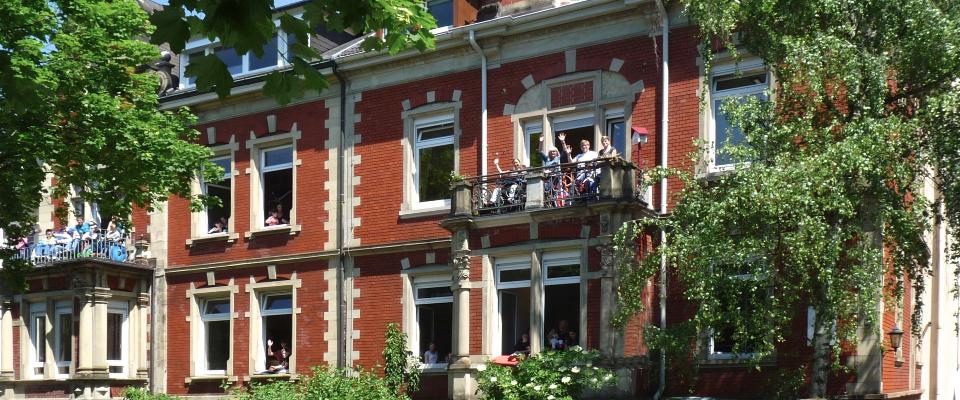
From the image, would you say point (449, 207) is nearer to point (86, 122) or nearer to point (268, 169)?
point (268, 169)

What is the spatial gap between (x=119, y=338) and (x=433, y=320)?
8.81m

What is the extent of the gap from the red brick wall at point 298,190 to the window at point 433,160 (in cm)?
236

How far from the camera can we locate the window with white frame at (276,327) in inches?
1010

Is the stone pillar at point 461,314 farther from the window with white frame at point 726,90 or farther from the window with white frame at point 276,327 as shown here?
the window with white frame at point 276,327

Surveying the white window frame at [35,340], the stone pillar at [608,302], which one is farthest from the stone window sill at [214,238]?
the stone pillar at [608,302]

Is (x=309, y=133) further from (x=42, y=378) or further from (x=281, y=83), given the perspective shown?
(x=281, y=83)

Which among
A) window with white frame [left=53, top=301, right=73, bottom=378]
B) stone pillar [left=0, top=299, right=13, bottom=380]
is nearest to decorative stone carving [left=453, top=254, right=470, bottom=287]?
window with white frame [left=53, top=301, right=73, bottom=378]

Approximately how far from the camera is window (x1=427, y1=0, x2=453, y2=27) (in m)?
24.4

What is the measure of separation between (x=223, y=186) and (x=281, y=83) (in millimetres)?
19927

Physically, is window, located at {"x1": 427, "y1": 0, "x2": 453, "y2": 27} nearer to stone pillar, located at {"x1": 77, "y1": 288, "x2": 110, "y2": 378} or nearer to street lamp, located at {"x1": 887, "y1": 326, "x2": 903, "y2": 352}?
stone pillar, located at {"x1": 77, "y1": 288, "x2": 110, "y2": 378}

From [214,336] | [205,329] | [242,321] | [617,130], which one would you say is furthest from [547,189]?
[205,329]

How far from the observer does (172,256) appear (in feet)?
90.7

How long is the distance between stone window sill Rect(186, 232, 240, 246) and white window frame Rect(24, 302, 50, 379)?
4390mm

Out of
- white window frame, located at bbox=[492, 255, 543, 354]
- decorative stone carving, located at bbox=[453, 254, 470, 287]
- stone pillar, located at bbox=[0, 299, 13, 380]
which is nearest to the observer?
white window frame, located at bbox=[492, 255, 543, 354]
